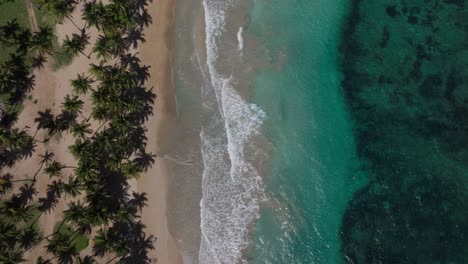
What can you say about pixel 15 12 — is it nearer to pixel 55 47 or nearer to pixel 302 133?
pixel 55 47

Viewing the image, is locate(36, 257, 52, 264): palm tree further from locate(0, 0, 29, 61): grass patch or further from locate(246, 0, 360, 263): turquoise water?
locate(0, 0, 29, 61): grass patch

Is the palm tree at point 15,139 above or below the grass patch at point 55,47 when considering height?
below

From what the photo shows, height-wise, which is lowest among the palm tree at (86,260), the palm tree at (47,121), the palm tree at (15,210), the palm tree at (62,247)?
the palm tree at (86,260)

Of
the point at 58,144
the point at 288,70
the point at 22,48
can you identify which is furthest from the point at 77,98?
the point at 288,70

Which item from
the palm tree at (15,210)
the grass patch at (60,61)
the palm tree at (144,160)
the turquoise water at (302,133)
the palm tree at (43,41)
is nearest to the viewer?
the palm tree at (15,210)

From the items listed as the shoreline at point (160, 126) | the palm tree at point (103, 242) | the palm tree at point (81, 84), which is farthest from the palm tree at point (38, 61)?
the palm tree at point (103, 242)

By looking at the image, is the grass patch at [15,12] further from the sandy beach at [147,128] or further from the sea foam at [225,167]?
the sea foam at [225,167]

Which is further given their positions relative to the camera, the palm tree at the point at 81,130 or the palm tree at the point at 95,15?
the palm tree at the point at 95,15

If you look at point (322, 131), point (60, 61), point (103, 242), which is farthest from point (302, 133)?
point (60, 61)
